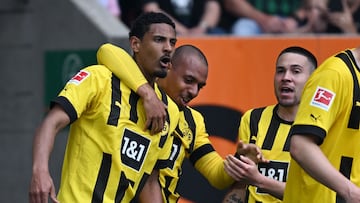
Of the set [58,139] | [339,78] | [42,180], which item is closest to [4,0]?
[58,139]

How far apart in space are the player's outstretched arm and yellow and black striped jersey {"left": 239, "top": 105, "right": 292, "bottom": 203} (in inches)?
34.0

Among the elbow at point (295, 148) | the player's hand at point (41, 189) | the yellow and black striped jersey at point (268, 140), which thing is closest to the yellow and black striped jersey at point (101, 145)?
the player's hand at point (41, 189)

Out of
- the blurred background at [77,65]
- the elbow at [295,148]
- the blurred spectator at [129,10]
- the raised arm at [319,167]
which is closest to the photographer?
the raised arm at [319,167]

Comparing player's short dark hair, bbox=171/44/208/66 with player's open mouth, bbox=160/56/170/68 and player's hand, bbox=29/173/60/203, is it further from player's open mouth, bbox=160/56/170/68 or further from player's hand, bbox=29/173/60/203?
player's hand, bbox=29/173/60/203

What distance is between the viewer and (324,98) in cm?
561

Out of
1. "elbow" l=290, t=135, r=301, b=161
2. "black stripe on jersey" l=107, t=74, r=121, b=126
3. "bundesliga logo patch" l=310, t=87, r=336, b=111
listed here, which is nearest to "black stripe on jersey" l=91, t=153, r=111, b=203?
"black stripe on jersey" l=107, t=74, r=121, b=126

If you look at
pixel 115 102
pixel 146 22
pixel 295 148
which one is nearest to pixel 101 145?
pixel 115 102

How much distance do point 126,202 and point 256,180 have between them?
0.83m

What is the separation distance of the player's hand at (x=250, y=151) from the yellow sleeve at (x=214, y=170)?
13.8 inches

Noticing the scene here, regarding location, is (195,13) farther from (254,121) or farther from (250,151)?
(250,151)

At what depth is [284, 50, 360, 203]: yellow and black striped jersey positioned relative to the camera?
5621mm

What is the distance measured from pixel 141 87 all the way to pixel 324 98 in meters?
1.55

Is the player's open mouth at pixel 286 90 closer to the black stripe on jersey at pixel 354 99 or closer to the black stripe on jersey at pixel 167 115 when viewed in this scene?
the black stripe on jersey at pixel 167 115

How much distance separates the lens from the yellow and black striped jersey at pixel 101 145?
6633mm
